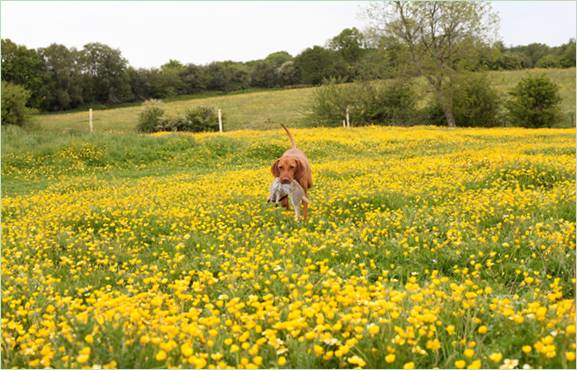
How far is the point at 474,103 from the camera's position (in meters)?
38.4

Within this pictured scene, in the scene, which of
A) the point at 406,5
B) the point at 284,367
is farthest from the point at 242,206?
the point at 406,5

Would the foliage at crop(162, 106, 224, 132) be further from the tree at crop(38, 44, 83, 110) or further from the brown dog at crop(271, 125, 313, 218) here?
the tree at crop(38, 44, 83, 110)

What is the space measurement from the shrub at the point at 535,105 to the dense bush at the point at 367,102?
307 inches

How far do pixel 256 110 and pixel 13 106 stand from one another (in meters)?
26.2

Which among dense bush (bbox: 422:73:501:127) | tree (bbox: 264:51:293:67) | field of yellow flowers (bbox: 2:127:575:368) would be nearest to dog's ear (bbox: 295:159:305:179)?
field of yellow flowers (bbox: 2:127:575:368)

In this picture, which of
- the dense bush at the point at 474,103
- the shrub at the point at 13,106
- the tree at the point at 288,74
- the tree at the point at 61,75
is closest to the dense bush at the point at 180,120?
the shrub at the point at 13,106

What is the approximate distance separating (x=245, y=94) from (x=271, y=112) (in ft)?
55.2

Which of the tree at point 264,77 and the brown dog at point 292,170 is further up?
the tree at point 264,77

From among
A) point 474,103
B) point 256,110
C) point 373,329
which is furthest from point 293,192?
point 256,110

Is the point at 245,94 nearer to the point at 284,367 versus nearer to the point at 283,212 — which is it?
the point at 283,212

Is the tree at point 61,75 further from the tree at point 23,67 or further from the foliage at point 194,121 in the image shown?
the foliage at point 194,121

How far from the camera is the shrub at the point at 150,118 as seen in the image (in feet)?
115

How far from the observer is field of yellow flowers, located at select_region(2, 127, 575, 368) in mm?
2875

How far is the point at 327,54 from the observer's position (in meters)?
66.8
